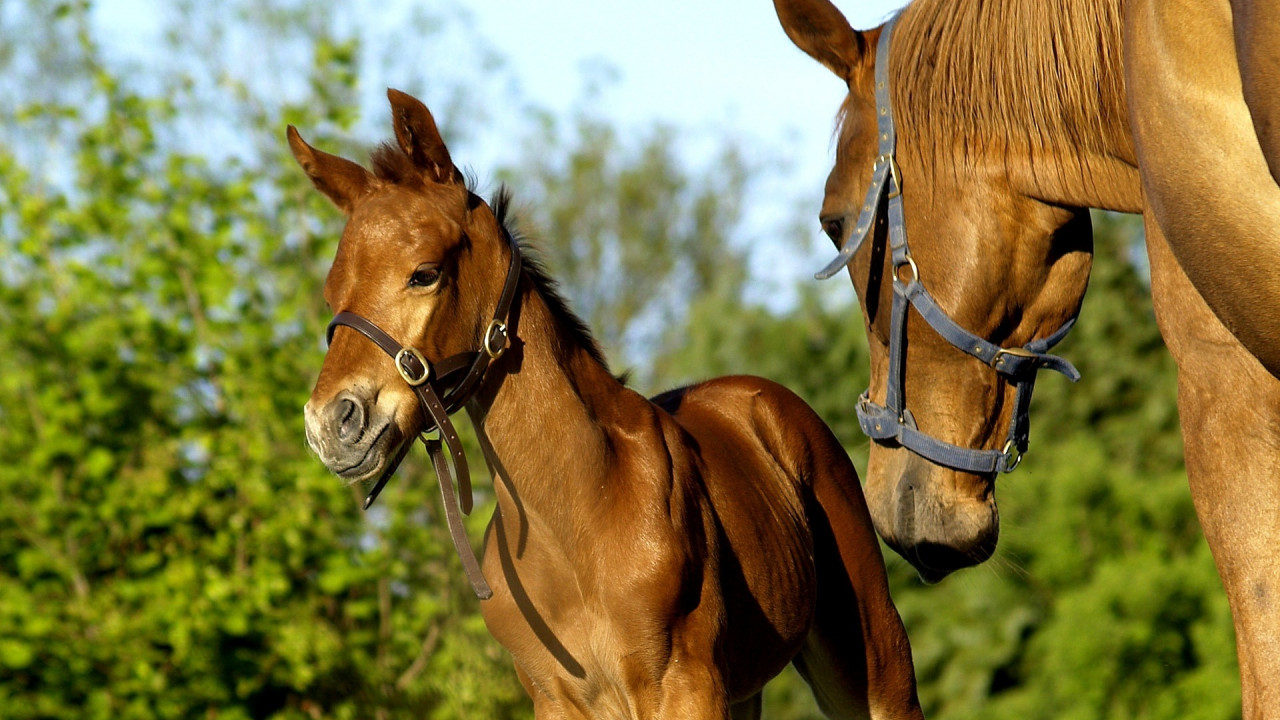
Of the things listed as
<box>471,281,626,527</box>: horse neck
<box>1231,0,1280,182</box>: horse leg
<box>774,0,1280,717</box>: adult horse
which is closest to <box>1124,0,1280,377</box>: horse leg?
<box>774,0,1280,717</box>: adult horse

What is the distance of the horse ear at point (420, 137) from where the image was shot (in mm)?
2893

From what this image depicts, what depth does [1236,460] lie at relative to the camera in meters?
1.96

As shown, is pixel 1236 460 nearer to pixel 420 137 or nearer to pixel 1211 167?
pixel 1211 167

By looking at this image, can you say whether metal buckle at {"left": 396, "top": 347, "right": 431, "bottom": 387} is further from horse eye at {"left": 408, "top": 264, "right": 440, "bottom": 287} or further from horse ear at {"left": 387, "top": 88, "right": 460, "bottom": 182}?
horse ear at {"left": 387, "top": 88, "right": 460, "bottom": 182}

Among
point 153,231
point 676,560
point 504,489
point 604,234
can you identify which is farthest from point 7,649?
point 604,234

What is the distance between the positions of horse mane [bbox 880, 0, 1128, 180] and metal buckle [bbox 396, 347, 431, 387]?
112 centimetres

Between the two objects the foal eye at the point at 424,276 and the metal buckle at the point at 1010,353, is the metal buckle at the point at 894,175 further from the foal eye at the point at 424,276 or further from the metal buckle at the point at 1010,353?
the foal eye at the point at 424,276

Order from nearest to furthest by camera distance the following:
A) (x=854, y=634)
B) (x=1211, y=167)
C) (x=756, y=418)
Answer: (x=1211, y=167) → (x=854, y=634) → (x=756, y=418)

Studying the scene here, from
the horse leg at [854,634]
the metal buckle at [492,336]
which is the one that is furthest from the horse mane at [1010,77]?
the horse leg at [854,634]

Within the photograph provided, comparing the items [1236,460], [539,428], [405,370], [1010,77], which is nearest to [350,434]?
[405,370]

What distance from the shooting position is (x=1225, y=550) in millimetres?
1979

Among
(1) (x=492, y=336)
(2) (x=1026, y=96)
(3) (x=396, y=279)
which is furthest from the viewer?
(1) (x=492, y=336)

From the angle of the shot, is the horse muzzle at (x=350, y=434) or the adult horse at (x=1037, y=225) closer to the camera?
the adult horse at (x=1037, y=225)

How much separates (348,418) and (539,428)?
505 millimetres
